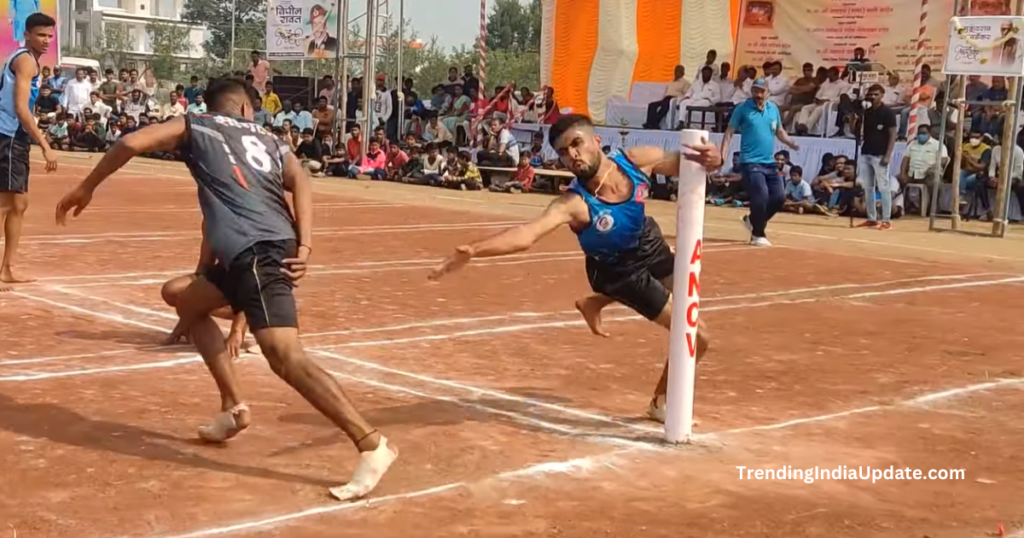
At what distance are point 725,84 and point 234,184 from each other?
833 inches

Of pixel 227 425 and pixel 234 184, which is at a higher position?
pixel 234 184

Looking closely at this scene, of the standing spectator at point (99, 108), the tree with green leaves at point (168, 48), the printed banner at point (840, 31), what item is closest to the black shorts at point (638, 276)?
the printed banner at point (840, 31)

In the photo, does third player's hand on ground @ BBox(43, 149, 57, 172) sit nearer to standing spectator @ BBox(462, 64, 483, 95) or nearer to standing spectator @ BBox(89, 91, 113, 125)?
Result: standing spectator @ BBox(462, 64, 483, 95)

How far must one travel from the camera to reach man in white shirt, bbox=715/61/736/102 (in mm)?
25734

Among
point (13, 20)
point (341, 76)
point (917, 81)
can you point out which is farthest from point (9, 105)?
point (13, 20)

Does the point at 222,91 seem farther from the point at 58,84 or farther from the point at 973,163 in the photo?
the point at 58,84

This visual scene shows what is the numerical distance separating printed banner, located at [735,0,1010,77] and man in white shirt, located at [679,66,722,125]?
2.28m

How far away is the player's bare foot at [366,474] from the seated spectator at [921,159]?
60.0ft

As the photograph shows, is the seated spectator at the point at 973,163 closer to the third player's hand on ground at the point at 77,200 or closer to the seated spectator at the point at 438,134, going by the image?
the seated spectator at the point at 438,134

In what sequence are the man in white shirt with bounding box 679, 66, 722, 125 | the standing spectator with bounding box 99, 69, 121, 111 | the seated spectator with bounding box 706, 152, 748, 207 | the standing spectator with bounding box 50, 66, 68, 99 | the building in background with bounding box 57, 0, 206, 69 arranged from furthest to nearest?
the building in background with bounding box 57, 0, 206, 69 → the standing spectator with bounding box 50, 66, 68, 99 → the standing spectator with bounding box 99, 69, 121, 111 → the man in white shirt with bounding box 679, 66, 722, 125 → the seated spectator with bounding box 706, 152, 748, 207

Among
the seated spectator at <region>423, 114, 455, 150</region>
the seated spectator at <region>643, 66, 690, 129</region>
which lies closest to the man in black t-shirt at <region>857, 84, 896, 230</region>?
the seated spectator at <region>643, 66, 690, 129</region>

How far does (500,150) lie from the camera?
91.2ft

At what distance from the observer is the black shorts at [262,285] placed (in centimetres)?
556

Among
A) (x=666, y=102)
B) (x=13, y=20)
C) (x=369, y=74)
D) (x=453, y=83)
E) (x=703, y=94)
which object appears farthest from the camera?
(x=13, y=20)
